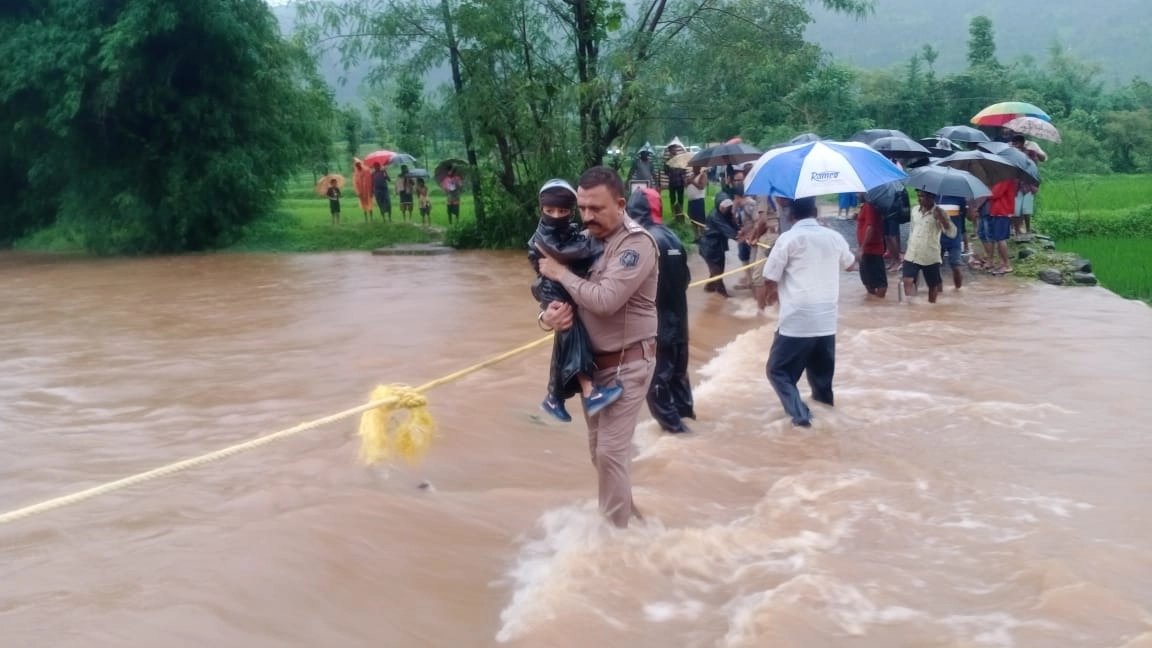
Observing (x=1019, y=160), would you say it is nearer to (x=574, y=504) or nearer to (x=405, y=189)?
(x=574, y=504)

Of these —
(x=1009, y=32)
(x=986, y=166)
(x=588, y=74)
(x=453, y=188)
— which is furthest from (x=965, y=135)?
(x=1009, y=32)

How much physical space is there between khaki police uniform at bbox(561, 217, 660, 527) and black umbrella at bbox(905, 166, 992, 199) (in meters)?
6.87

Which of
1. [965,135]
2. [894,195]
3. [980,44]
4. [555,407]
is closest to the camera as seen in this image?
[555,407]

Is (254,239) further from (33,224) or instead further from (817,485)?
(817,485)

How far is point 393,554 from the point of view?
454 centimetres

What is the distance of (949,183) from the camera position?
1037 centimetres

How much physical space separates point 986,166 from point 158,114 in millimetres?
14086

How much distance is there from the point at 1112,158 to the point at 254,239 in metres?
24.1

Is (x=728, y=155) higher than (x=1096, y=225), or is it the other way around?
(x=728, y=155)

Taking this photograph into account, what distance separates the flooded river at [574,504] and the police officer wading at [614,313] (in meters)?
0.39

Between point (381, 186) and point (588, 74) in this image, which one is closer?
point (588, 74)

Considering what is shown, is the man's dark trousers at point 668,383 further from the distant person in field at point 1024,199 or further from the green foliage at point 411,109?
the green foliage at point 411,109

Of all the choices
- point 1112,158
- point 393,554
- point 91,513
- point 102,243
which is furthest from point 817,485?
point 1112,158

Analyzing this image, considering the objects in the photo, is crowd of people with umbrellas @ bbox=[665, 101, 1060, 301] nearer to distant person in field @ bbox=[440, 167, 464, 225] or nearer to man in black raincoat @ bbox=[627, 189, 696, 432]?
man in black raincoat @ bbox=[627, 189, 696, 432]
